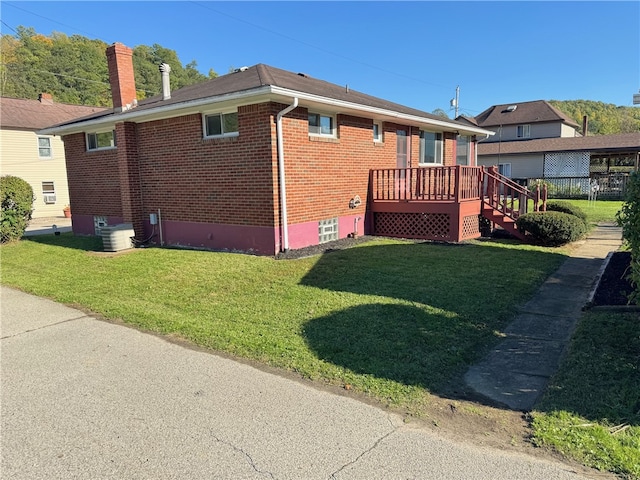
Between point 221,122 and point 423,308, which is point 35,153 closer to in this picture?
point 221,122

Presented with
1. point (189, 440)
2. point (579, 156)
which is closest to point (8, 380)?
point (189, 440)

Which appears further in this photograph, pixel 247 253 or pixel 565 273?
pixel 247 253

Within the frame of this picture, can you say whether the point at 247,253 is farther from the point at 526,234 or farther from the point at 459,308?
the point at 526,234

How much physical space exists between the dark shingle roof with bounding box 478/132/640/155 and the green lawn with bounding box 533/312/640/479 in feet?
102

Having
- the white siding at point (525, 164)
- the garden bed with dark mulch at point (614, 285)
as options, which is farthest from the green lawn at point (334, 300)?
the white siding at point (525, 164)

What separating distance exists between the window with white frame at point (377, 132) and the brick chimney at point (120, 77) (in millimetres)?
7084

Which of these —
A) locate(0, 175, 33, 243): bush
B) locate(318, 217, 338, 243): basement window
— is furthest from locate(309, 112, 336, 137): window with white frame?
locate(0, 175, 33, 243): bush

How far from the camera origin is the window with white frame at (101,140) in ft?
43.0

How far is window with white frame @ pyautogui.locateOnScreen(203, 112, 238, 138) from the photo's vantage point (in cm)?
968

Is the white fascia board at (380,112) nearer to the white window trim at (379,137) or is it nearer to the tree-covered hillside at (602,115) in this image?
the white window trim at (379,137)

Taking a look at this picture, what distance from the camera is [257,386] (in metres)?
3.84

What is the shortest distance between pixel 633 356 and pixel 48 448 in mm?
5025

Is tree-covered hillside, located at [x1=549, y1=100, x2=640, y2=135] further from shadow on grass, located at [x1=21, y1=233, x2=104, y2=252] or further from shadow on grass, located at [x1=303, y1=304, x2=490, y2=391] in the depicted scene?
shadow on grass, located at [x1=303, y1=304, x2=490, y2=391]

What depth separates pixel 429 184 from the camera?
1121 cm
